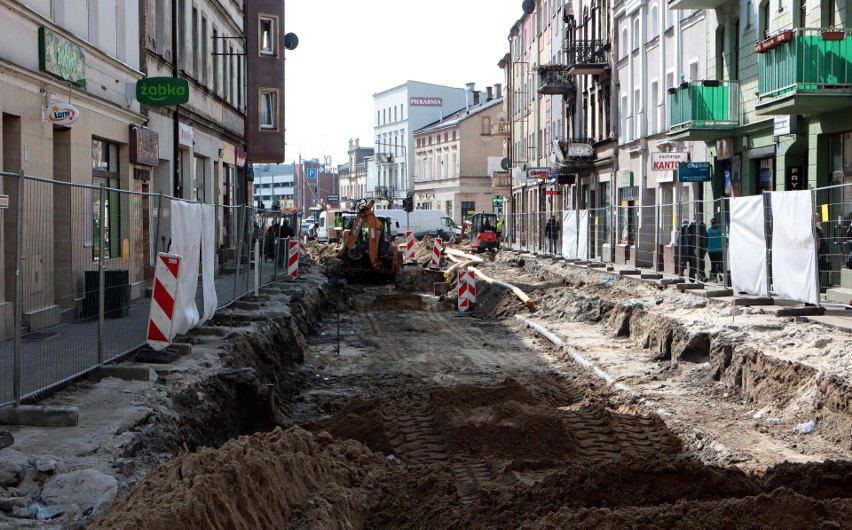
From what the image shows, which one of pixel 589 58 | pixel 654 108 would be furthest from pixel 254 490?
pixel 589 58

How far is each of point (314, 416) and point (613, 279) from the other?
1434 centimetres

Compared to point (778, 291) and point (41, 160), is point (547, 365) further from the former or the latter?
point (41, 160)

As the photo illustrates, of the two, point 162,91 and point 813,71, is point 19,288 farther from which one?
point 813,71

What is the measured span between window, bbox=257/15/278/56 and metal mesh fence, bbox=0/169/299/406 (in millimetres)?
28733

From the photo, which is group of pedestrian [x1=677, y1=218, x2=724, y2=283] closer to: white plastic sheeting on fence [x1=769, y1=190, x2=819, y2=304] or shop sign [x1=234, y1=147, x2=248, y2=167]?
white plastic sheeting on fence [x1=769, y1=190, x2=819, y2=304]

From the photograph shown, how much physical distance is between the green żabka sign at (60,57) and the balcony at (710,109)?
16007mm

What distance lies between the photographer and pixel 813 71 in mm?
19531

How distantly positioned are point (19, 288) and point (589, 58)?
37430 mm

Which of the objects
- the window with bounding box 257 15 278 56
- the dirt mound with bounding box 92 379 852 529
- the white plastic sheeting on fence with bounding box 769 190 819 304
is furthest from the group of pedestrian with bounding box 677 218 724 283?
the window with bounding box 257 15 278 56

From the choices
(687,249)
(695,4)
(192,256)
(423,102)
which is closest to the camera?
(192,256)

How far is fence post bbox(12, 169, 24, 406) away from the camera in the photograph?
785 cm

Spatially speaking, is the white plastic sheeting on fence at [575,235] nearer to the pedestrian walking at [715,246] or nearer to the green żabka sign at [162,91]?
the pedestrian walking at [715,246]

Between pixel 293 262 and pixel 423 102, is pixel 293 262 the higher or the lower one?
the lower one

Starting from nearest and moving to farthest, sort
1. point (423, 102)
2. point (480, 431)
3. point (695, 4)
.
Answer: point (480, 431)
point (695, 4)
point (423, 102)
